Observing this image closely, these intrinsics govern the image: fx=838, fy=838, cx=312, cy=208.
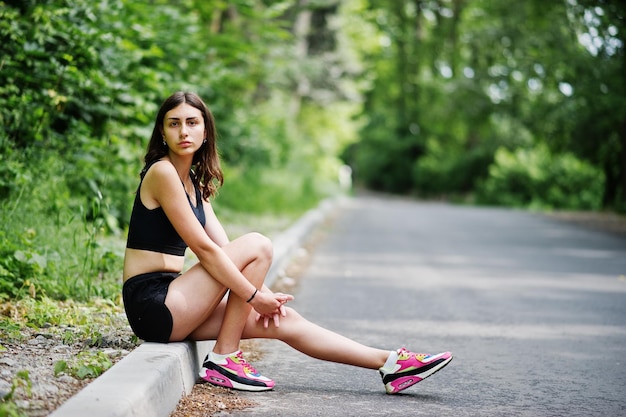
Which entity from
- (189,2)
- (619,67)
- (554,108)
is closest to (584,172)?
(554,108)

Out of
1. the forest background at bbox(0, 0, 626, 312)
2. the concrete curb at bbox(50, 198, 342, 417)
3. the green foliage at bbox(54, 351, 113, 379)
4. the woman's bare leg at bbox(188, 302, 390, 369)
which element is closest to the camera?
the concrete curb at bbox(50, 198, 342, 417)

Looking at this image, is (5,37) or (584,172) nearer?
(5,37)

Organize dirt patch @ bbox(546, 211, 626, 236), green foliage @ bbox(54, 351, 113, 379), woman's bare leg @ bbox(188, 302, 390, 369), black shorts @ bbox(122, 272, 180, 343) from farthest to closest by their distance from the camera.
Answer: dirt patch @ bbox(546, 211, 626, 236)
woman's bare leg @ bbox(188, 302, 390, 369)
black shorts @ bbox(122, 272, 180, 343)
green foliage @ bbox(54, 351, 113, 379)

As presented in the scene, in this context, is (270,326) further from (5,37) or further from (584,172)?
(584,172)

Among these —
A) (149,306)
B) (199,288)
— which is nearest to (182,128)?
(199,288)

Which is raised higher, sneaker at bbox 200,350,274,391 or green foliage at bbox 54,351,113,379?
green foliage at bbox 54,351,113,379

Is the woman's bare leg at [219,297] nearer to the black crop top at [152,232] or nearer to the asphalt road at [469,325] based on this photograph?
the black crop top at [152,232]

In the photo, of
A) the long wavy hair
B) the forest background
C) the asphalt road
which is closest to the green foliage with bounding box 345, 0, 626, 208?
the forest background

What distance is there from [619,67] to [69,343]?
63.5 ft

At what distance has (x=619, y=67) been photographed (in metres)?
21.2

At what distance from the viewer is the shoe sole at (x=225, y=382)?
4508 millimetres

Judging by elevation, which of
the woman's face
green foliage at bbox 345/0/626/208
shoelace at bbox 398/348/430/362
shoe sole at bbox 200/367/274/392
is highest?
green foliage at bbox 345/0/626/208

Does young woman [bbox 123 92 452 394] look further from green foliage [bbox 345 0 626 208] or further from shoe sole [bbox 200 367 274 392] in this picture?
green foliage [bbox 345 0 626 208]

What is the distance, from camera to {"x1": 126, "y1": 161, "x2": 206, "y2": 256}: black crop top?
4.54 meters
